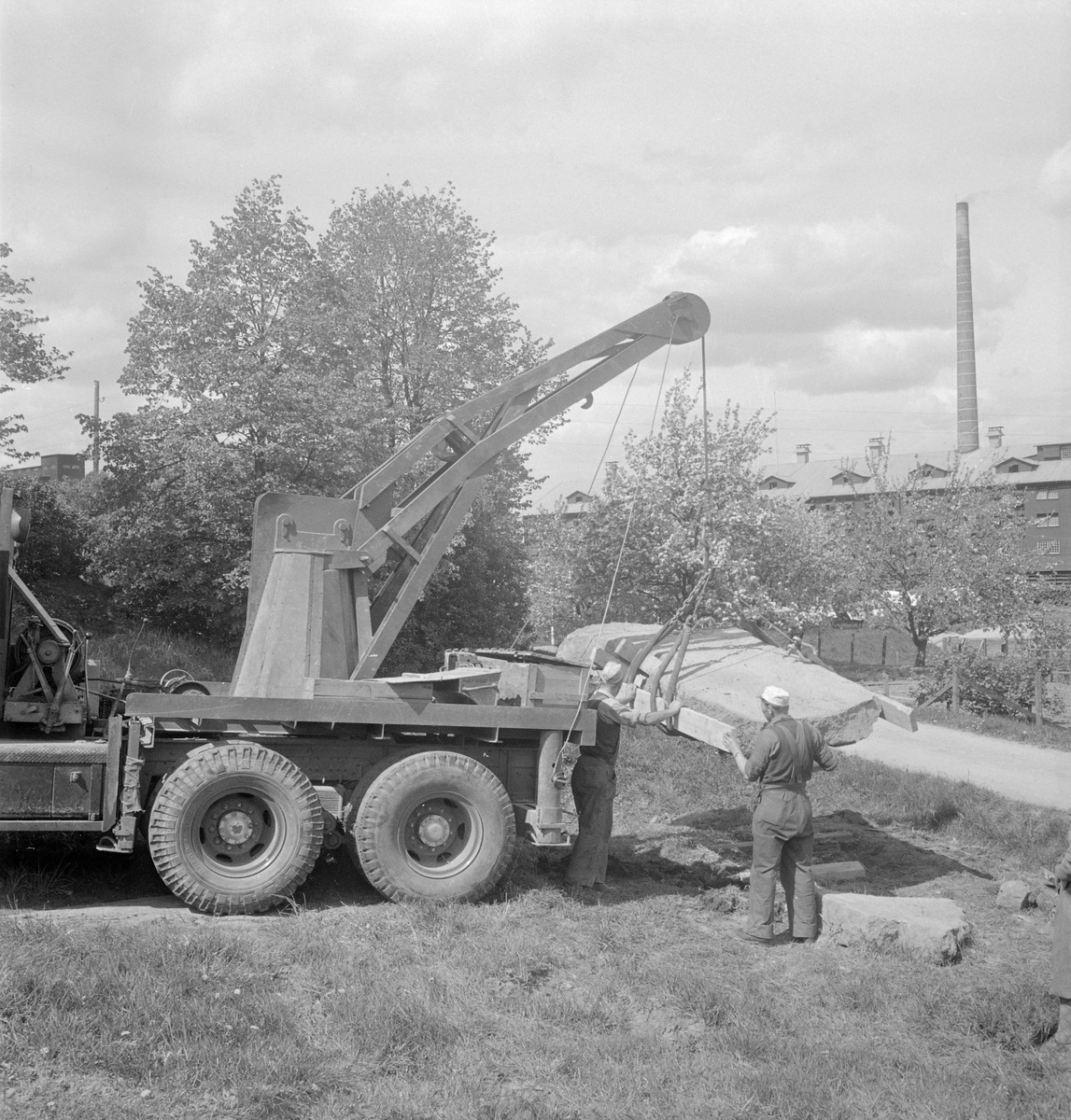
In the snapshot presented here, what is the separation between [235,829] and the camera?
7.79 metres

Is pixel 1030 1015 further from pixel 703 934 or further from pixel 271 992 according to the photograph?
pixel 271 992

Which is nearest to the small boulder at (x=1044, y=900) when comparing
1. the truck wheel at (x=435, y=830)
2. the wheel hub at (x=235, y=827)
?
the truck wheel at (x=435, y=830)

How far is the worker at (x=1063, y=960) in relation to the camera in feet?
19.5

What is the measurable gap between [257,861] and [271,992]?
1.84m

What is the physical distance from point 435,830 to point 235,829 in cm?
137

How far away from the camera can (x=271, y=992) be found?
6.06m

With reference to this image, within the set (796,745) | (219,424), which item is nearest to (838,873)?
(796,745)

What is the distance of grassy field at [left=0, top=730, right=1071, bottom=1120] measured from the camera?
5.08 metres

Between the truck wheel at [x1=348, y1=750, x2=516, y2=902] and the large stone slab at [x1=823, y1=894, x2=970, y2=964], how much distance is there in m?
2.29

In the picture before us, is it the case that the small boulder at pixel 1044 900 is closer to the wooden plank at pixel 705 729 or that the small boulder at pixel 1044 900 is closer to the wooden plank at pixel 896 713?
the wooden plank at pixel 896 713

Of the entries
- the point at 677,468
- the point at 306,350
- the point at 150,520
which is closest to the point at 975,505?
the point at 677,468

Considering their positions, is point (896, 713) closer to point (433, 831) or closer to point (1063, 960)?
point (1063, 960)

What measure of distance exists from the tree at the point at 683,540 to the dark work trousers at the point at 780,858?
48.2ft

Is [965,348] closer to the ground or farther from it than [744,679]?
farther from it
